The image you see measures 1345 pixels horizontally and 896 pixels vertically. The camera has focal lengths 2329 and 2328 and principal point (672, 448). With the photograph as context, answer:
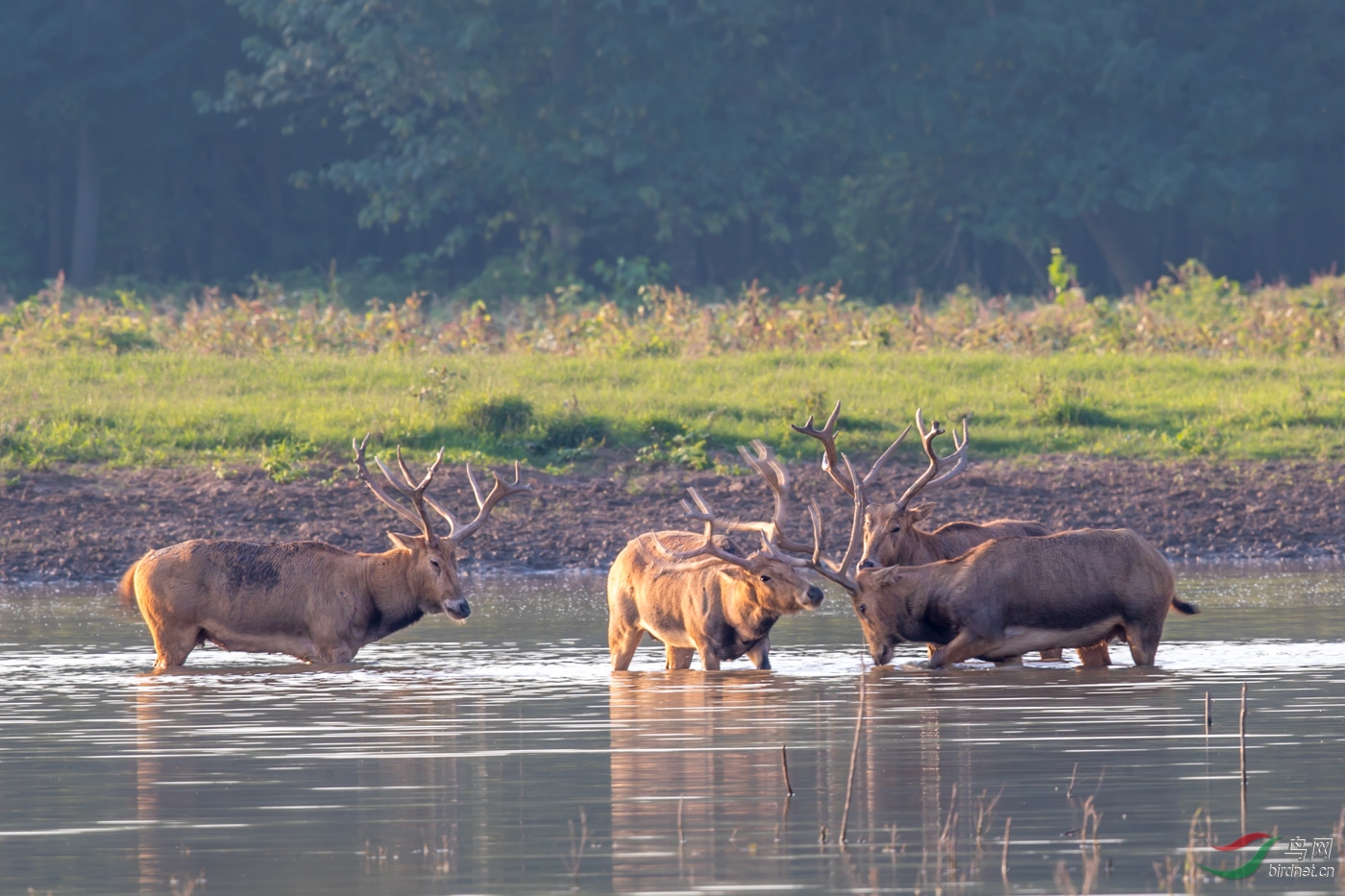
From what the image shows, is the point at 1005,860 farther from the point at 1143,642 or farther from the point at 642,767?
the point at 1143,642

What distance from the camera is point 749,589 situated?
40.4 feet

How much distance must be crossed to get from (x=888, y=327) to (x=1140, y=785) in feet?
56.5

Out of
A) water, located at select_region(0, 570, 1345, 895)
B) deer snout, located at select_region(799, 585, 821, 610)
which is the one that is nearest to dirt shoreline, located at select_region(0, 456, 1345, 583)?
water, located at select_region(0, 570, 1345, 895)

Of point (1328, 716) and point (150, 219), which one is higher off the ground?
point (150, 219)

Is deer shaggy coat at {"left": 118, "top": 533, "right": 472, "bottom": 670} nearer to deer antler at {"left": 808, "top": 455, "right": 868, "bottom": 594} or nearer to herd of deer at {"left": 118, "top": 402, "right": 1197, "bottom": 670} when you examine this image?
herd of deer at {"left": 118, "top": 402, "right": 1197, "bottom": 670}

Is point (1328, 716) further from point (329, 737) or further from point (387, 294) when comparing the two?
point (387, 294)

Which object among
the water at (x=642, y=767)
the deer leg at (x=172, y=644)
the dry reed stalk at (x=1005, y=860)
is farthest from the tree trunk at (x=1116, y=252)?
the dry reed stalk at (x=1005, y=860)

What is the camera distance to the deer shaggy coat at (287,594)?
13172 mm

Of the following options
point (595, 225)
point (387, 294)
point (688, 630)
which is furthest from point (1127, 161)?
point (688, 630)

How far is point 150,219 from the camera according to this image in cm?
4784

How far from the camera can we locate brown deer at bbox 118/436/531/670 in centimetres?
1317

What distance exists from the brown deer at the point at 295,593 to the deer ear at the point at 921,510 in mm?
2472

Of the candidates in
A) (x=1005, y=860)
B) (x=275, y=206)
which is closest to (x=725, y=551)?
(x=1005, y=860)

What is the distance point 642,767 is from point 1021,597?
11.8 ft
